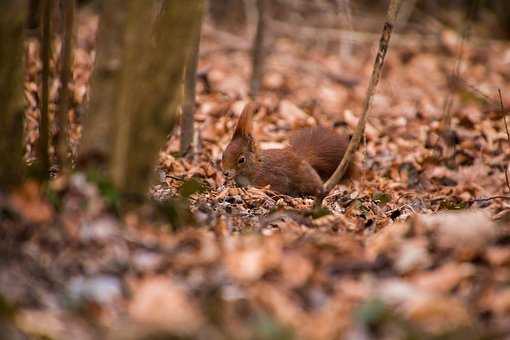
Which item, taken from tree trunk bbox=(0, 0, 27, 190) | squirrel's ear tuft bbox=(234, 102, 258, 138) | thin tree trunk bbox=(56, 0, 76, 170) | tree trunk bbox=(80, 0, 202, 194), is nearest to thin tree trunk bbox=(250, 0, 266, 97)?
squirrel's ear tuft bbox=(234, 102, 258, 138)

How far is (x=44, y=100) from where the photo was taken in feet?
13.7

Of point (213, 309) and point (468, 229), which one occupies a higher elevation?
point (468, 229)

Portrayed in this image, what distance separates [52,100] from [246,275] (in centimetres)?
479

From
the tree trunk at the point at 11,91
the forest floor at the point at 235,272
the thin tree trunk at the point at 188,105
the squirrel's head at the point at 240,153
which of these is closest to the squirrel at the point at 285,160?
the squirrel's head at the point at 240,153

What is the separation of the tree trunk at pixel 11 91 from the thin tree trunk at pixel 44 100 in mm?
374

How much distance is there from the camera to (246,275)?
316 centimetres

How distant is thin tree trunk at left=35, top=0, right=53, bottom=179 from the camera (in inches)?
156

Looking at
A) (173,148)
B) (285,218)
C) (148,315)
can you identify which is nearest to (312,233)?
(285,218)

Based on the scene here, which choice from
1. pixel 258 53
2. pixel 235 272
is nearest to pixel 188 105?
pixel 258 53

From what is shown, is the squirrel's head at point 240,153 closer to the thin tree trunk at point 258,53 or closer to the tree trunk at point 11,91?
the thin tree trunk at point 258,53

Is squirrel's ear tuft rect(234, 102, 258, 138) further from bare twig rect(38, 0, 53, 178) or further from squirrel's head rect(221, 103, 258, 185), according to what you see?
bare twig rect(38, 0, 53, 178)

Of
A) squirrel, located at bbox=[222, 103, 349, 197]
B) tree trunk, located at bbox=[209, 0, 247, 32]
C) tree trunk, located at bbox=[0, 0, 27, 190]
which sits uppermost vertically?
tree trunk, located at bbox=[209, 0, 247, 32]

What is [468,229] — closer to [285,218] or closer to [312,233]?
[312,233]

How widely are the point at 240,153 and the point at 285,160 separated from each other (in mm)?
403
